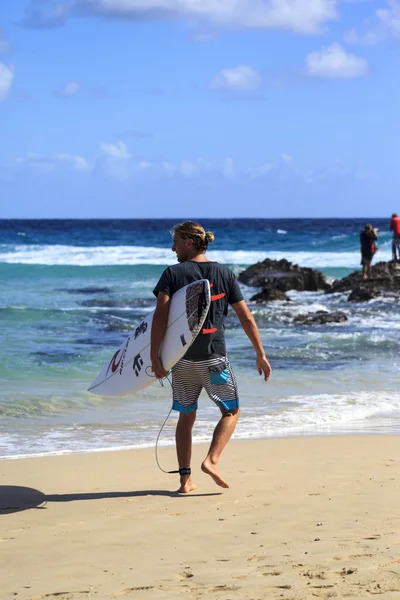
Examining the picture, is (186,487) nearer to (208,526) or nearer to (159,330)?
(208,526)

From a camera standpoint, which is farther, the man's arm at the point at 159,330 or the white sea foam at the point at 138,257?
the white sea foam at the point at 138,257

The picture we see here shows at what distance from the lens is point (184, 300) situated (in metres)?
4.99

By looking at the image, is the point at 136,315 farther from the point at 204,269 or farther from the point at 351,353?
the point at 204,269

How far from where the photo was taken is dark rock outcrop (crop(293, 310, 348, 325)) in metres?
16.5

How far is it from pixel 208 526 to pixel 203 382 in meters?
0.95

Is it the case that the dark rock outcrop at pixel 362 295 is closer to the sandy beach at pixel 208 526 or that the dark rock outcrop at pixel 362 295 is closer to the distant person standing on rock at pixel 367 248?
the distant person standing on rock at pixel 367 248

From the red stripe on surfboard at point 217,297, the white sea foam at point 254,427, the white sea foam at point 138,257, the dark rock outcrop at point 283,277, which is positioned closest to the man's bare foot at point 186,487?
the red stripe on surfboard at point 217,297

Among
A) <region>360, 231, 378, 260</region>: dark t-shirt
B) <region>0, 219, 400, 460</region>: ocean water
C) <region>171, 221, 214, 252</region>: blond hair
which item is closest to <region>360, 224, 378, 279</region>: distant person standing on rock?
<region>360, 231, 378, 260</region>: dark t-shirt

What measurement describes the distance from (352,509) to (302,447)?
1.86 meters

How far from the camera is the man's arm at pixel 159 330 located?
16.6ft

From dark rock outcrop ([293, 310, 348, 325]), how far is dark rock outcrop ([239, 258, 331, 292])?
6522mm

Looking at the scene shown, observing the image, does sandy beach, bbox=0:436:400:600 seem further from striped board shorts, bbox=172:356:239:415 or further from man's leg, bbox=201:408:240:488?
striped board shorts, bbox=172:356:239:415

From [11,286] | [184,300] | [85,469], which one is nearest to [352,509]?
[184,300]

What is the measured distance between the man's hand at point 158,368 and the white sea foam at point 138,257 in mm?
32735
